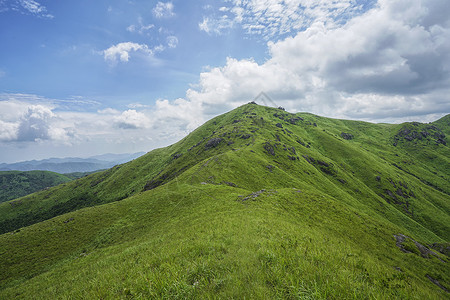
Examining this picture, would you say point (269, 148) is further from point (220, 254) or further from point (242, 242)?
point (220, 254)

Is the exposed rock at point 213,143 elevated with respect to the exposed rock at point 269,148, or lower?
elevated

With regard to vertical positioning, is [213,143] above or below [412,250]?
above

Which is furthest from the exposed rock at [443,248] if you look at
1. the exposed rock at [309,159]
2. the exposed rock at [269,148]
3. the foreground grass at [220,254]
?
the exposed rock at [309,159]

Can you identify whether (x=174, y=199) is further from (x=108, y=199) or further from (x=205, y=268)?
(x=108, y=199)

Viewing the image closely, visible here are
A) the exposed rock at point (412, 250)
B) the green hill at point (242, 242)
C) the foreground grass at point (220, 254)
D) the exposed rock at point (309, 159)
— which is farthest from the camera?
the exposed rock at point (309, 159)

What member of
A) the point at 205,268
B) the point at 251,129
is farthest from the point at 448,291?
the point at 251,129

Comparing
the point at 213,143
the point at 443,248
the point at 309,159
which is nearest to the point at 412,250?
the point at 443,248

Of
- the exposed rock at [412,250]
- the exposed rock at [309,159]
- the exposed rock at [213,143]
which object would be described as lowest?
the exposed rock at [412,250]

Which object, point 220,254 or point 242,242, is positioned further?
point 242,242

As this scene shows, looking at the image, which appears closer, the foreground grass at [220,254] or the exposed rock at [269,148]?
the foreground grass at [220,254]

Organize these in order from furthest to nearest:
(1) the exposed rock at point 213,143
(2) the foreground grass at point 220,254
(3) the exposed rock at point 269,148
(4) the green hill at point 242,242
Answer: (1) the exposed rock at point 213,143 < (3) the exposed rock at point 269,148 < (4) the green hill at point 242,242 < (2) the foreground grass at point 220,254

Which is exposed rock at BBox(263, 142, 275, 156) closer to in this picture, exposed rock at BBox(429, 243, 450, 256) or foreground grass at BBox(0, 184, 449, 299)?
foreground grass at BBox(0, 184, 449, 299)

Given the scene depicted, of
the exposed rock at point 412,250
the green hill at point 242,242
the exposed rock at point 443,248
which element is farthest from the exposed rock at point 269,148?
the exposed rock at point 412,250

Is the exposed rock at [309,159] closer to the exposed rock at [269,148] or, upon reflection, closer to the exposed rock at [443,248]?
the exposed rock at [269,148]
